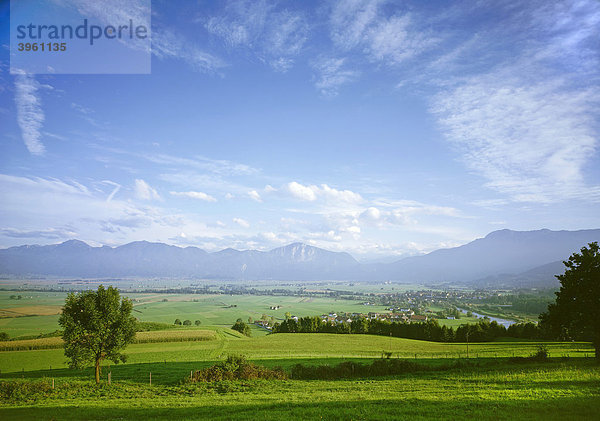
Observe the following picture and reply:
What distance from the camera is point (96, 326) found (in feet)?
107

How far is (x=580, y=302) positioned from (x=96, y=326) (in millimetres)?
51003

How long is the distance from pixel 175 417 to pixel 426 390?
1768 centimetres

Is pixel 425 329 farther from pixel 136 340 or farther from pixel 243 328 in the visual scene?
pixel 136 340

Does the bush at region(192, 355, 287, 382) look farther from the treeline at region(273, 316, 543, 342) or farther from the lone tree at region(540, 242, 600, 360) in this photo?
the treeline at region(273, 316, 543, 342)

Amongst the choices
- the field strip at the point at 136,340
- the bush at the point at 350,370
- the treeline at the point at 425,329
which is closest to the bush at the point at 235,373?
the bush at the point at 350,370

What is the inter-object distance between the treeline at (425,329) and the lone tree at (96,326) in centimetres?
6431

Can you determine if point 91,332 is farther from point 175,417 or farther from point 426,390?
point 426,390

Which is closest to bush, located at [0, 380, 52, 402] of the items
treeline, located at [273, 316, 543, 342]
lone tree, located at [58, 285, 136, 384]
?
lone tree, located at [58, 285, 136, 384]

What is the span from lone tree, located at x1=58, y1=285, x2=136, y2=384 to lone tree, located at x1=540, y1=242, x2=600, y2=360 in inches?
1864

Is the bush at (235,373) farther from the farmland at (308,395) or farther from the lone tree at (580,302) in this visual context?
the lone tree at (580,302)

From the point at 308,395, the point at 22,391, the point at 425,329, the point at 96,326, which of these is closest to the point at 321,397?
the point at 308,395

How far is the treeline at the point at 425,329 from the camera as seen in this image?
7400 centimetres

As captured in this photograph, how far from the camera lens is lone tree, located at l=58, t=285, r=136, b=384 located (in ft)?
104

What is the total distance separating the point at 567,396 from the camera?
18.5m
